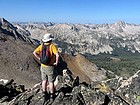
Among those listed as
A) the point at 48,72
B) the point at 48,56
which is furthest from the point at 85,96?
the point at 48,56

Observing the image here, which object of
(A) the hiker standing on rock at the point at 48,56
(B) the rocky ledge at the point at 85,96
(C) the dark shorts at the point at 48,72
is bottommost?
(B) the rocky ledge at the point at 85,96

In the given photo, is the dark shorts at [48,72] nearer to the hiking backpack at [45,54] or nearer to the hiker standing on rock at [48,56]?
the hiker standing on rock at [48,56]

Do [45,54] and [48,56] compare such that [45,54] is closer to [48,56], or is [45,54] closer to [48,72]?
[48,56]

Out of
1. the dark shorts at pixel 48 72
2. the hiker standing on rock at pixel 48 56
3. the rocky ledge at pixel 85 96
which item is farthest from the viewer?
the rocky ledge at pixel 85 96

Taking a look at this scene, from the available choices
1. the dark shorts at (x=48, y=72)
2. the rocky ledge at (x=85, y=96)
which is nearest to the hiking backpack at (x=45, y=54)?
the dark shorts at (x=48, y=72)

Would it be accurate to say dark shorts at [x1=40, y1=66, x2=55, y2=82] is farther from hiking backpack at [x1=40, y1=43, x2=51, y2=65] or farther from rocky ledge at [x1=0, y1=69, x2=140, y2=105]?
rocky ledge at [x1=0, y1=69, x2=140, y2=105]

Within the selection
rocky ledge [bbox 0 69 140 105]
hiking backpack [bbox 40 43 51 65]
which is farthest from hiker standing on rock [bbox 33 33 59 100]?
rocky ledge [bbox 0 69 140 105]

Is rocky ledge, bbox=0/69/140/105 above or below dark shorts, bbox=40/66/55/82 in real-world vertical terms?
below

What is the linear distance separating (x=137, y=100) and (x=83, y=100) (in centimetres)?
352

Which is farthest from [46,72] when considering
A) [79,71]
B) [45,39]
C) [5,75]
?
[79,71]

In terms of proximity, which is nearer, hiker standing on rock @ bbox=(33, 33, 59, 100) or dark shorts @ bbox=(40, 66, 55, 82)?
hiker standing on rock @ bbox=(33, 33, 59, 100)

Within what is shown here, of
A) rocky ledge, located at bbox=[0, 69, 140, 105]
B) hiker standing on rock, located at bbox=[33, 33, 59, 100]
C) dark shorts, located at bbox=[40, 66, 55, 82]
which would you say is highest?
hiker standing on rock, located at bbox=[33, 33, 59, 100]

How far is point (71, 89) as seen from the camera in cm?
2077

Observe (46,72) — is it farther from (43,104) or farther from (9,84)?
(9,84)
